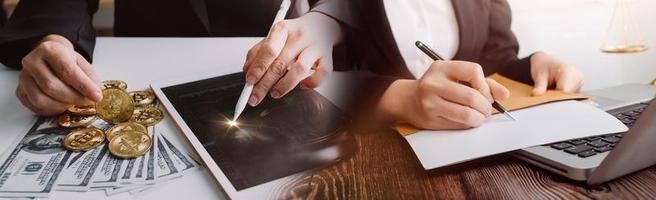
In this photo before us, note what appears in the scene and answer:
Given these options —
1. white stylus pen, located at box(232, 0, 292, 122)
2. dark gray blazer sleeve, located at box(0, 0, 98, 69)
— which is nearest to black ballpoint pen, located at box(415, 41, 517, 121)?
white stylus pen, located at box(232, 0, 292, 122)

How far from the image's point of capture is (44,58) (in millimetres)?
462

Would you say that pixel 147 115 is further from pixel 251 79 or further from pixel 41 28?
pixel 41 28

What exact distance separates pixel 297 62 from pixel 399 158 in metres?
0.12

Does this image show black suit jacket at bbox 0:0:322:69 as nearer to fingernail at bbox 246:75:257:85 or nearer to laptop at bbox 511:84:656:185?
fingernail at bbox 246:75:257:85

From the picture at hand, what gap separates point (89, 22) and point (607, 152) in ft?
1.88

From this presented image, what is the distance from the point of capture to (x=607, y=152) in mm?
317

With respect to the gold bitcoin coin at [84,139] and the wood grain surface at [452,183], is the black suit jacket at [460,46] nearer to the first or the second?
the wood grain surface at [452,183]

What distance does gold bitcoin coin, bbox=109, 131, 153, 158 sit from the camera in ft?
1.23

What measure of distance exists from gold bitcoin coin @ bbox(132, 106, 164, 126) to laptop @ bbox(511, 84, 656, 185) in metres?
0.28

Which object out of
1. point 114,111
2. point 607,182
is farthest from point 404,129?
point 114,111

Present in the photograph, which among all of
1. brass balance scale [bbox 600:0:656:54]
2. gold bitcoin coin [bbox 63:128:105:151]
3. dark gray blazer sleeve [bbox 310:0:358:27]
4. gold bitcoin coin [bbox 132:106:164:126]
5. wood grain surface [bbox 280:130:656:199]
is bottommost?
wood grain surface [bbox 280:130:656:199]

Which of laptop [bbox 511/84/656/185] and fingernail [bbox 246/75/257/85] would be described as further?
fingernail [bbox 246/75/257/85]

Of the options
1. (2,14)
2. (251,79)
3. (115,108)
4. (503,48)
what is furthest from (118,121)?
(2,14)

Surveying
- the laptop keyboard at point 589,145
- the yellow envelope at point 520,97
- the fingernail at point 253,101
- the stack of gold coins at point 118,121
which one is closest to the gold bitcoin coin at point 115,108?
the stack of gold coins at point 118,121
